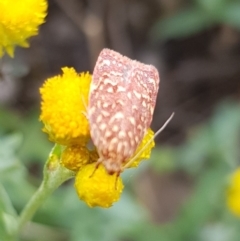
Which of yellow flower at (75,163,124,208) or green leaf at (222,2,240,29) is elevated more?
green leaf at (222,2,240,29)

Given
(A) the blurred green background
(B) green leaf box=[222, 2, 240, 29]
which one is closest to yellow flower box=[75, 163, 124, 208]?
(A) the blurred green background

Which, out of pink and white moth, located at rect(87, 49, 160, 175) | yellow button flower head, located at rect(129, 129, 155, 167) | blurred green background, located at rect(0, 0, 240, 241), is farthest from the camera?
blurred green background, located at rect(0, 0, 240, 241)

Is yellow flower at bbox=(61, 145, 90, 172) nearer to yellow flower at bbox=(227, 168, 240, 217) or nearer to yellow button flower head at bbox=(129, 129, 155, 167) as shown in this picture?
yellow button flower head at bbox=(129, 129, 155, 167)

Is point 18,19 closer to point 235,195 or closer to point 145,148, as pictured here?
point 145,148

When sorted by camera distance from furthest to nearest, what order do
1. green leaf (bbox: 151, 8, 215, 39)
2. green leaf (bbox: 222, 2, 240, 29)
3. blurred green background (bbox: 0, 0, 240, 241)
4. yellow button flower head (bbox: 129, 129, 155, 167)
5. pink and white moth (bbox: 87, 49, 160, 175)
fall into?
1. green leaf (bbox: 151, 8, 215, 39)
2. green leaf (bbox: 222, 2, 240, 29)
3. blurred green background (bbox: 0, 0, 240, 241)
4. yellow button flower head (bbox: 129, 129, 155, 167)
5. pink and white moth (bbox: 87, 49, 160, 175)

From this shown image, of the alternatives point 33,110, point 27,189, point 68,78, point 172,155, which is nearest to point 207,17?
point 172,155

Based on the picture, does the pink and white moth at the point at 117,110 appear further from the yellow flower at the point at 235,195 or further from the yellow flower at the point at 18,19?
the yellow flower at the point at 235,195

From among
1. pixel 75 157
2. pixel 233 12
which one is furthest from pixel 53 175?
pixel 233 12

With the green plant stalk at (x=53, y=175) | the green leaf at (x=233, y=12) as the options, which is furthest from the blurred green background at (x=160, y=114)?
the green plant stalk at (x=53, y=175)
